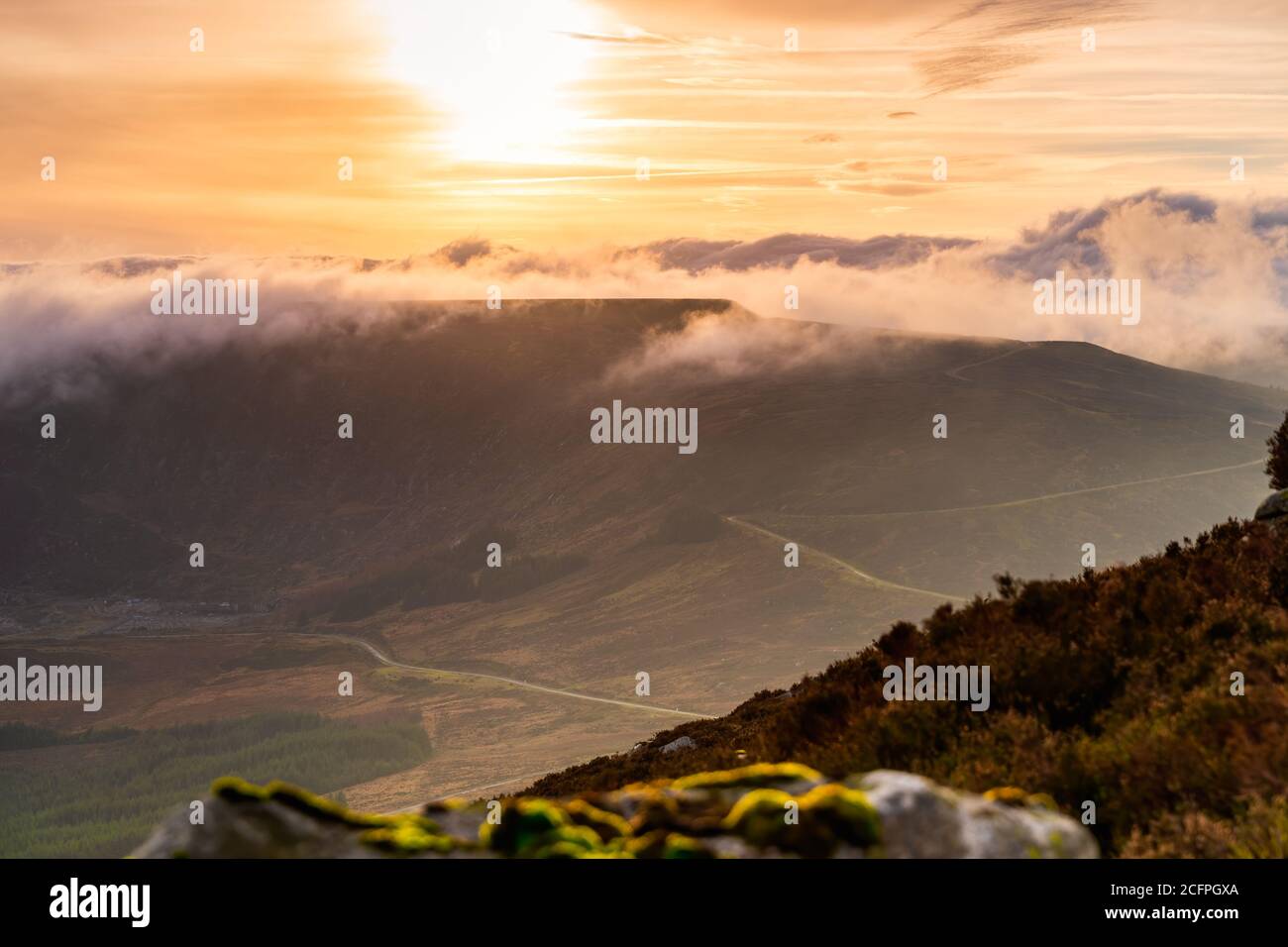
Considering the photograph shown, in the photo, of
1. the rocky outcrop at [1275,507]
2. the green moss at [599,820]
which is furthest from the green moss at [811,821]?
the rocky outcrop at [1275,507]

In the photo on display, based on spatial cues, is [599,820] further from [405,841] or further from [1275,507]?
[1275,507]

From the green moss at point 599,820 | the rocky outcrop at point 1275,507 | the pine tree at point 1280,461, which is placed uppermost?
the pine tree at point 1280,461

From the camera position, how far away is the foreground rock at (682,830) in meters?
6.93

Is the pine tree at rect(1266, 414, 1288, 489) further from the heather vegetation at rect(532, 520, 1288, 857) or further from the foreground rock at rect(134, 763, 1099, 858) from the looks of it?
the foreground rock at rect(134, 763, 1099, 858)

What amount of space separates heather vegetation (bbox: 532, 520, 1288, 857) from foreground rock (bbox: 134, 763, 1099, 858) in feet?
6.17

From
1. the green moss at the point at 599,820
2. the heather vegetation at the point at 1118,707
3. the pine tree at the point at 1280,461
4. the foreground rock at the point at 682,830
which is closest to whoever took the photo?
the foreground rock at the point at 682,830

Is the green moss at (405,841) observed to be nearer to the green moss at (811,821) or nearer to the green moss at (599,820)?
the green moss at (599,820)

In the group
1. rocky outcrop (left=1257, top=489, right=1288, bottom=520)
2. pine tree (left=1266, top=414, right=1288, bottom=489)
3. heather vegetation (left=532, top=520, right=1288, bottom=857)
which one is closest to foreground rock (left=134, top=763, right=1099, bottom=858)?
heather vegetation (left=532, top=520, right=1288, bottom=857)

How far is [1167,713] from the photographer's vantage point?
35.2 ft

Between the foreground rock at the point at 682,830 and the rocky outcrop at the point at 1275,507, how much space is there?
1211cm

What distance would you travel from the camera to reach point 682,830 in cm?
725

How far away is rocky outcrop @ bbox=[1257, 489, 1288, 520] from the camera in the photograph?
17625 mm

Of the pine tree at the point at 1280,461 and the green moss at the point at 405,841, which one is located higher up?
the pine tree at the point at 1280,461
